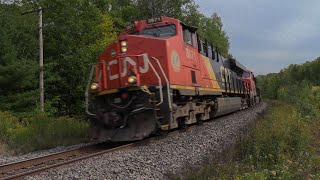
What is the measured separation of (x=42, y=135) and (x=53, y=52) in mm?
13957

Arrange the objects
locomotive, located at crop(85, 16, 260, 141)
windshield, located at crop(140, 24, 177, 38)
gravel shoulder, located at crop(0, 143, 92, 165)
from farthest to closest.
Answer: windshield, located at crop(140, 24, 177, 38) < locomotive, located at crop(85, 16, 260, 141) < gravel shoulder, located at crop(0, 143, 92, 165)

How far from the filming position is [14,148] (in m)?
11.0

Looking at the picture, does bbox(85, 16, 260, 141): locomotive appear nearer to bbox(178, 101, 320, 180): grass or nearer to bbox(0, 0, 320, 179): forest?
bbox(0, 0, 320, 179): forest

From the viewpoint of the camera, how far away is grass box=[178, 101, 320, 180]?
5.70 m

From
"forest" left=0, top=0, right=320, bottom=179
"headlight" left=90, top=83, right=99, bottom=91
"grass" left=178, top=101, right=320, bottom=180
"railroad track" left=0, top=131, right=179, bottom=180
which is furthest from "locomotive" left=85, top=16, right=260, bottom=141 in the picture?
"grass" left=178, top=101, right=320, bottom=180

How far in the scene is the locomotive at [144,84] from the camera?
9.90 metres

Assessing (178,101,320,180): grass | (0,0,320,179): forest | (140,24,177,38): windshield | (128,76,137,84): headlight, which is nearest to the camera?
(178,101,320,180): grass

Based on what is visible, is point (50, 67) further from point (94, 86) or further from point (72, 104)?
point (94, 86)

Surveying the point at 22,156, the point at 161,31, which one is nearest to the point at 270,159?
the point at 161,31

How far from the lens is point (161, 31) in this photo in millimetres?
11469

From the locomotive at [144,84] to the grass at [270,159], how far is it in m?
2.62

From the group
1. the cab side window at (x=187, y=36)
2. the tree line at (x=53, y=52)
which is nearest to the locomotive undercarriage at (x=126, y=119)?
the cab side window at (x=187, y=36)

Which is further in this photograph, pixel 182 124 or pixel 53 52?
pixel 53 52

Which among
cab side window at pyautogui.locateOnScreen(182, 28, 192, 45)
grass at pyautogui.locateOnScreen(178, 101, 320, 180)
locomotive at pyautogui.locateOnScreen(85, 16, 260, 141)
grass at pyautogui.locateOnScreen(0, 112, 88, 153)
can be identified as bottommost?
grass at pyautogui.locateOnScreen(178, 101, 320, 180)
